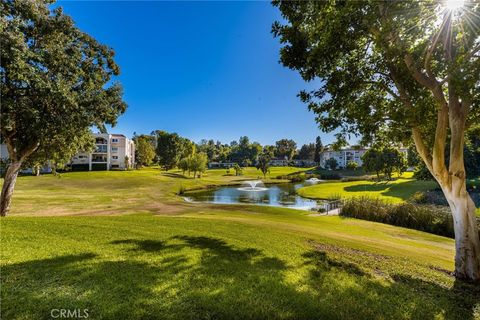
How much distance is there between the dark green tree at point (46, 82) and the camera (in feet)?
34.6

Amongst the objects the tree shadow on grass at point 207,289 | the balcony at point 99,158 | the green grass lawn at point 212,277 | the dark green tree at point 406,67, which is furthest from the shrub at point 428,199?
the balcony at point 99,158

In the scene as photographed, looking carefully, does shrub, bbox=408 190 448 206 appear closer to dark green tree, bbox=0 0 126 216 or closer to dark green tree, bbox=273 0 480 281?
dark green tree, bbox=273 0 480 281

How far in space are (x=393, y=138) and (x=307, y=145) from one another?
161 m

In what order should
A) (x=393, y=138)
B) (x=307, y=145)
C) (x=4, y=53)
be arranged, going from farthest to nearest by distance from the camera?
(x=307, y=145) → (x=393, y=138) → (x=4, y=53)

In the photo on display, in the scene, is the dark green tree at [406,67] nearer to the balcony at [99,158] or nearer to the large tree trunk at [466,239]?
the large tree trunk at [466,239]

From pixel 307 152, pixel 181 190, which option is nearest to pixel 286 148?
A: pixel 307 152

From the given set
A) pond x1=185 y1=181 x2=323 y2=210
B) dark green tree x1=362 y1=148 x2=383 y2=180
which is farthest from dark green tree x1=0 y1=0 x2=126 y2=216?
dark green tree x1=362 y1=148 x2=383 y2=180

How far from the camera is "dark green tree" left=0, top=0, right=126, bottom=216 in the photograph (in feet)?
34.6

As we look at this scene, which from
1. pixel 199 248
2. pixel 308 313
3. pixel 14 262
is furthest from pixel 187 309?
pixel 14 262

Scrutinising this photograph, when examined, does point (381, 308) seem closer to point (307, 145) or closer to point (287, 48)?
point (287, 48)

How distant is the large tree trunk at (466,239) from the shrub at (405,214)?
41.1 ft

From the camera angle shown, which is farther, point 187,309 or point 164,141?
point 164,141

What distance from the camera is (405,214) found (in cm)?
2095

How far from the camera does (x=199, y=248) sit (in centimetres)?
860
